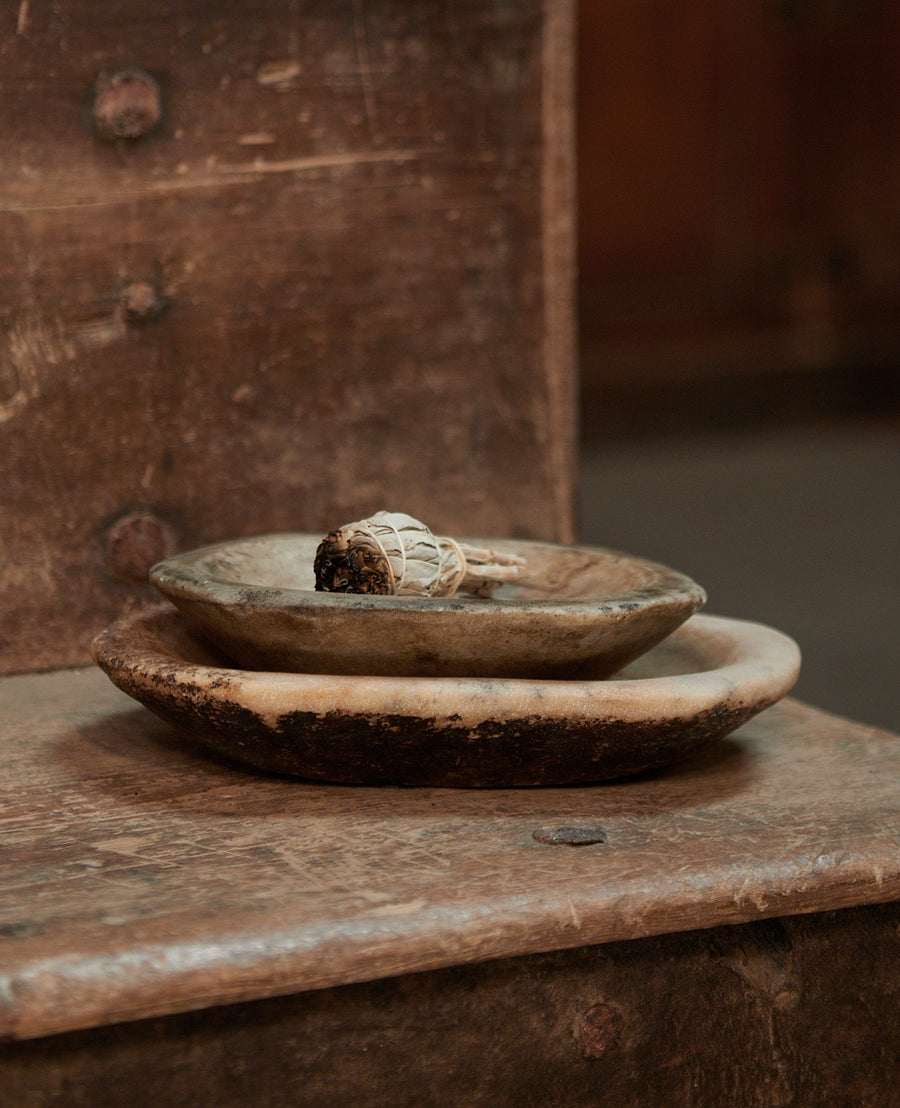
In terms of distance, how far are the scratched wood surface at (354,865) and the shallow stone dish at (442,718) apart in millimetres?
28

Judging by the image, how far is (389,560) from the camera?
1.11 meters

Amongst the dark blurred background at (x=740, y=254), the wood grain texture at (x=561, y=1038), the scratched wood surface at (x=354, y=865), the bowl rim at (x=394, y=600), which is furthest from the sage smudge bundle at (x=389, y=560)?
the dark blurred background at (x=740, y=254)

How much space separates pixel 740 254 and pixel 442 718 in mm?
4069

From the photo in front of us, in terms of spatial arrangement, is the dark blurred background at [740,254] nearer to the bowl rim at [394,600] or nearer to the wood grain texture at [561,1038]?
the bowl rim at [394,600]

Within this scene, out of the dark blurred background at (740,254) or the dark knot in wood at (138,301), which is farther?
the dark blurred background at (740,254)

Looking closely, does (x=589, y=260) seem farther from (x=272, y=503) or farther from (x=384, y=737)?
(x=384, y=737)

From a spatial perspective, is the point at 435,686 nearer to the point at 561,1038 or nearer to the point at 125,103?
the point at 561,1038

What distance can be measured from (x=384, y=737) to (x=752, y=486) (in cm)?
330

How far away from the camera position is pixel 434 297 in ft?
5.37

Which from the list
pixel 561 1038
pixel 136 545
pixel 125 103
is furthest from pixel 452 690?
pixel 125 103

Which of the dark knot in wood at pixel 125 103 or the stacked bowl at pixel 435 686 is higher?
the dark knot in wood at pixel 125 103

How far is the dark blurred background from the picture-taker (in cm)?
447

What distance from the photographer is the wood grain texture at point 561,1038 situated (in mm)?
814

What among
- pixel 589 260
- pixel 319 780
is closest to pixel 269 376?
pixel 319 780
